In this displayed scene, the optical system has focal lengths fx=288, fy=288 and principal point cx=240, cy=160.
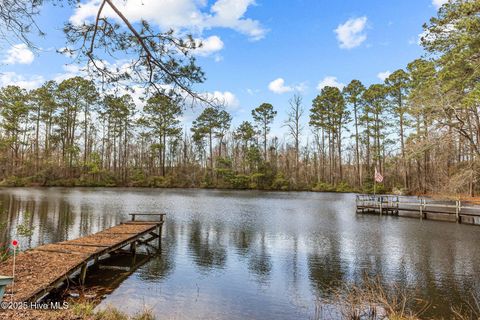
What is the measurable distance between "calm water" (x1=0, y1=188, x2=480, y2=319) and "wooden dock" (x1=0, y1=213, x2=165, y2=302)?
785 millimetres

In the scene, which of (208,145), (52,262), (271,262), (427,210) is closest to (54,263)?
(52,262)

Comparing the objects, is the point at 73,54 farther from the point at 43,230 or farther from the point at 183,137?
the point at 183,137

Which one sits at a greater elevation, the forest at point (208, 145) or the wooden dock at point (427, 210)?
the forest at point (208, 145)

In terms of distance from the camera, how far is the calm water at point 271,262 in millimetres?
6242

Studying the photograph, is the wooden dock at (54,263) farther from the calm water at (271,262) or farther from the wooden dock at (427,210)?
the wooden dock at (427,210)

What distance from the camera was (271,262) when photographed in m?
9.12

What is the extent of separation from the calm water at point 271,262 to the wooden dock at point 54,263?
78cm

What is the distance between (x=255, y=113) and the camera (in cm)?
4775

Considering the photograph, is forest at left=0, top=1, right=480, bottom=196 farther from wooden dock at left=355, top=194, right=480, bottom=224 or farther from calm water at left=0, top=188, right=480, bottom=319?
calm water at left=0, top=188, right=480, bottom=319

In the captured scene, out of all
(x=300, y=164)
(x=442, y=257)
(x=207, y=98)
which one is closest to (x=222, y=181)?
(x=300, y=164)

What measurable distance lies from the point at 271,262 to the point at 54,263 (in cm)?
593

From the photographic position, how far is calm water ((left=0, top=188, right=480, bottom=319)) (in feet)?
20.5

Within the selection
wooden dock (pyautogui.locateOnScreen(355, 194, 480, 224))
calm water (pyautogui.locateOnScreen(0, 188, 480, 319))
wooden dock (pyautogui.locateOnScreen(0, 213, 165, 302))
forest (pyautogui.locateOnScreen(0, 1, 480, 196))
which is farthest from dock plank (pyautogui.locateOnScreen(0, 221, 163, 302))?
forest (pyautogui.locateOnScreen(0, 1, 480, 196))

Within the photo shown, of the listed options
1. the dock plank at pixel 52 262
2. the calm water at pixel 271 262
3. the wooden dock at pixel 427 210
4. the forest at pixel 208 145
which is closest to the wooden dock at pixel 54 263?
the dock plank at pixel 52 262
